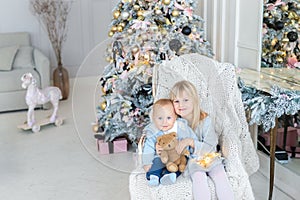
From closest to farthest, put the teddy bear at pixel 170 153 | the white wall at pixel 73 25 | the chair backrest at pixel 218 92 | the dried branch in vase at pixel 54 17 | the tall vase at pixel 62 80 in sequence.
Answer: the teddy bear at pixel 170 153
the chair backrest at pixel 218 92
the tall vase at pixel 62 80
the dried branch in vase at pixel 54 17
the white wall at pixel 73 25

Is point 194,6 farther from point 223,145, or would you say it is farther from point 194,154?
point 194,154

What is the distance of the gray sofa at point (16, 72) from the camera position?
4.70 meters

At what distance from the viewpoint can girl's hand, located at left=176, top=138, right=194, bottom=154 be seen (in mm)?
1784

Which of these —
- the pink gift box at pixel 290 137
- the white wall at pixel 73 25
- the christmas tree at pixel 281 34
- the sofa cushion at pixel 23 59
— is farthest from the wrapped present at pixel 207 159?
the white wall at pixel 73 25

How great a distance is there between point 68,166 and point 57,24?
297 centimetres

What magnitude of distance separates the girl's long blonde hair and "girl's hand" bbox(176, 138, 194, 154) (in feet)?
0.34

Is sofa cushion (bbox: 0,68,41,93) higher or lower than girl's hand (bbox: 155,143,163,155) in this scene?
lower

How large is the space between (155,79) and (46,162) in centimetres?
166

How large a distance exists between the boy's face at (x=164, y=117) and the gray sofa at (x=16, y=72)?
3.21 m

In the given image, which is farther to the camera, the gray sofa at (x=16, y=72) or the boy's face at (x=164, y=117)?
the gray sofa at (x=16, y=72)

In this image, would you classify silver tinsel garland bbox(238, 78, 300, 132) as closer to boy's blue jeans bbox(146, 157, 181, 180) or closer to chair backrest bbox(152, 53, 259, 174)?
chair backrest bbox(152, 53, 259, 174)

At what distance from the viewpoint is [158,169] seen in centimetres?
187

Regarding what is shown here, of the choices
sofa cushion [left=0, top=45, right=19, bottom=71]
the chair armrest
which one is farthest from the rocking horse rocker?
sofa cushion [left=0, top=45, right=19, bottom=71]

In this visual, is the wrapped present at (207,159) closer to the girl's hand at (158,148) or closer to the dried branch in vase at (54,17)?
the girl's hand at (158,148)
